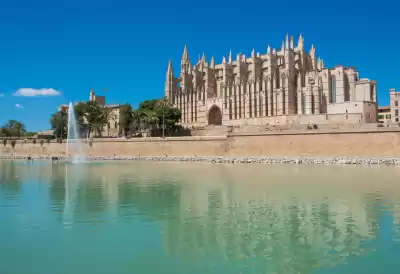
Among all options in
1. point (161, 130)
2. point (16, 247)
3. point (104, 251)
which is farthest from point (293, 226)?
point (161, 130)

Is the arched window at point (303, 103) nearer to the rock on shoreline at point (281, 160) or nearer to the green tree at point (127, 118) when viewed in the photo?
the rock on shoreline at point (281, 160)

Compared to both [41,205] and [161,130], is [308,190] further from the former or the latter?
[161,130]

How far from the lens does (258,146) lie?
38125 mm

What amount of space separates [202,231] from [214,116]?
54.6m

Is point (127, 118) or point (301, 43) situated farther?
point (301, 43)

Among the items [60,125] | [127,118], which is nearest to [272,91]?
[127,118]

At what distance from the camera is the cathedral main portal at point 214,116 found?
6212 centimetres

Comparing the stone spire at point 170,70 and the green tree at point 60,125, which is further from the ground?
the stone spire at point 170,70

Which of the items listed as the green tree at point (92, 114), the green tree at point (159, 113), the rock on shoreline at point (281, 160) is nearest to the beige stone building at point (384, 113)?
the green tree at point (159, 113)

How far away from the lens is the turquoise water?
6477 mm

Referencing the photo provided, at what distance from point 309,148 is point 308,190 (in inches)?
834

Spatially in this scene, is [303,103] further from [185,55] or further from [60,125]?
[60,125]

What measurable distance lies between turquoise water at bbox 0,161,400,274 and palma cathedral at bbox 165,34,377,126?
112 feet

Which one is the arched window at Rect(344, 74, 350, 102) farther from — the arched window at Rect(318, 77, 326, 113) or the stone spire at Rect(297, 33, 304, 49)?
the stone spire at Rect(297, 33, 304, 49)
